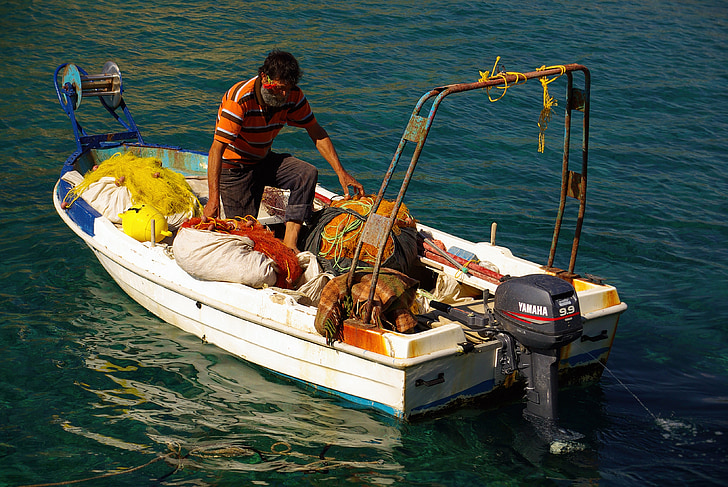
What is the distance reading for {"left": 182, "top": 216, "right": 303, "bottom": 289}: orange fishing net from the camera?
5.45 metres

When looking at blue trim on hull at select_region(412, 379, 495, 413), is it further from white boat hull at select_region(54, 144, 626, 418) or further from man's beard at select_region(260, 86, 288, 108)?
man's beard at select_region(260, 86, 288, 108)

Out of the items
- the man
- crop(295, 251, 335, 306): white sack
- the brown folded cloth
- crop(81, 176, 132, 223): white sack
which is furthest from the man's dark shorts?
the brown folded cloth

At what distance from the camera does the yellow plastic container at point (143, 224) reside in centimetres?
610

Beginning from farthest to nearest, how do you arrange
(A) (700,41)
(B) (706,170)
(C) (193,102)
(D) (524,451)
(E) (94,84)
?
(A) (700,41)
(C) (193,102)
(B) (706,170)
(E) (94,84)
(D) (524,451)

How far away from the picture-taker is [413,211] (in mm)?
8688

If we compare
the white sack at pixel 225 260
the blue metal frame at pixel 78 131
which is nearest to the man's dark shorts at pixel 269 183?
the white sack at pixel 225 260

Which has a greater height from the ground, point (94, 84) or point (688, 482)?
point (94, 84)

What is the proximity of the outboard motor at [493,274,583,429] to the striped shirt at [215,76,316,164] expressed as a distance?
231 cm

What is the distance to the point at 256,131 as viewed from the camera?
580 centimetres

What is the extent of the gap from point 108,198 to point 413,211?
3561mm

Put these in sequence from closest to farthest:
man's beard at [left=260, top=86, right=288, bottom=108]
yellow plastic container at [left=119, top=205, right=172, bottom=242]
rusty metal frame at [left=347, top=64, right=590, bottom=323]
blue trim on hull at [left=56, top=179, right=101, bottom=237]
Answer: rusty metal frame at [left=347, top=64, right=590, bottom=323]
man's beard at [left=260, top=86, right=288, bottom=108]
yellow plastic container at [left=119, top=205, right=172, bottom=242]
blue trim on hull at [left=56, top=179, right=101, bottom=237]

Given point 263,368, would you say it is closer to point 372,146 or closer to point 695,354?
point 695,354

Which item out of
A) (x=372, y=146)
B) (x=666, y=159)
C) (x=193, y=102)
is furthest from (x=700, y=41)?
(x=193, y=102)

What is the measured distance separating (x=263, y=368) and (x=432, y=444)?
1.46 metres
